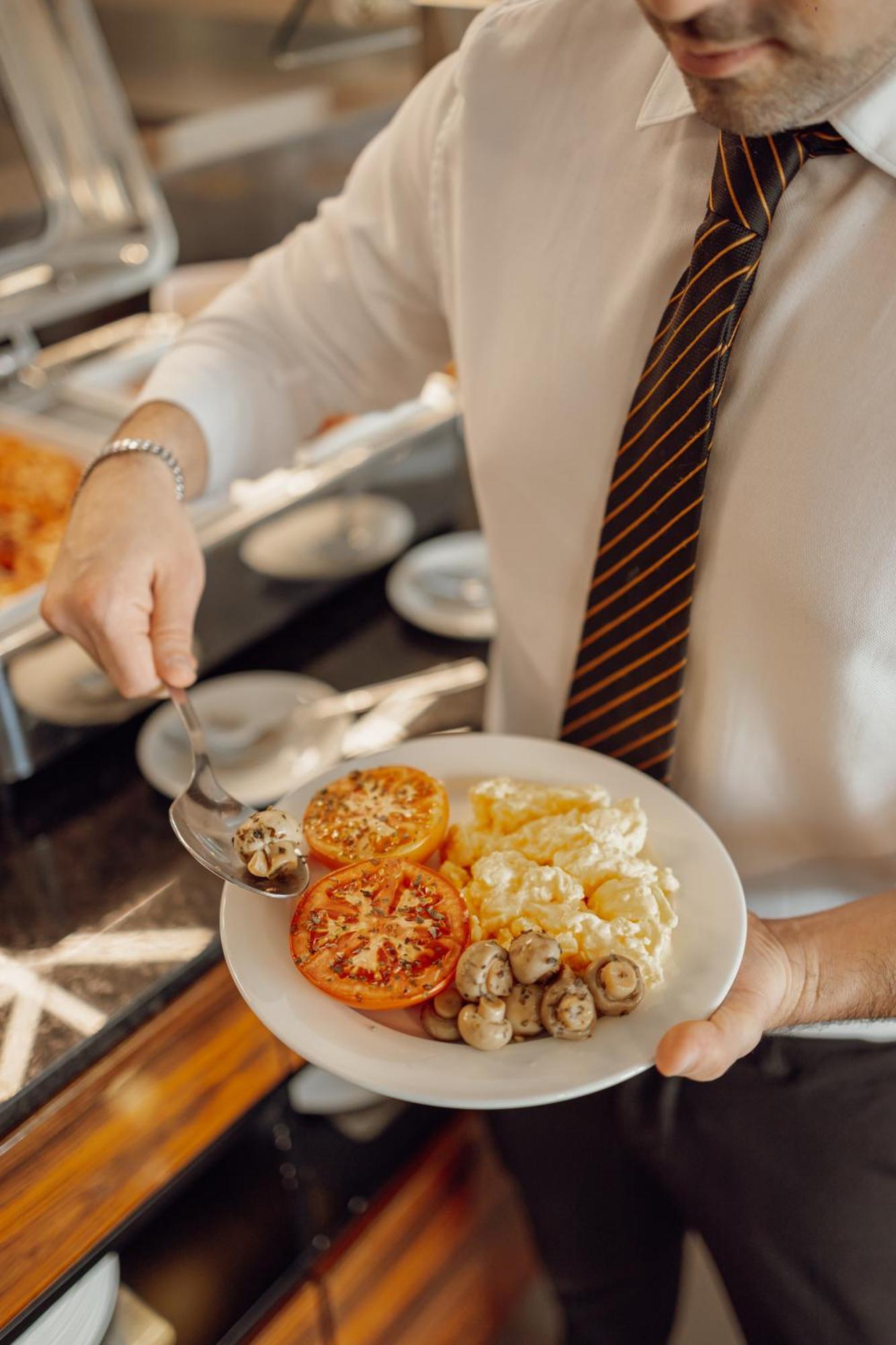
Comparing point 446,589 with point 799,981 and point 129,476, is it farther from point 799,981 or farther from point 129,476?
point 799,981

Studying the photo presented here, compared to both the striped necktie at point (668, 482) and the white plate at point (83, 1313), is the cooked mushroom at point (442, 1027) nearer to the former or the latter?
the striped necktie at point (668, 482)

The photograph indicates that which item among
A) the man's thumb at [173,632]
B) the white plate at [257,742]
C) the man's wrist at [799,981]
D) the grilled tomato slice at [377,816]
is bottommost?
the white plate at [257,742]

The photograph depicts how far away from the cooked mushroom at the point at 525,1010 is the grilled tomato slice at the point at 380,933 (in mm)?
58

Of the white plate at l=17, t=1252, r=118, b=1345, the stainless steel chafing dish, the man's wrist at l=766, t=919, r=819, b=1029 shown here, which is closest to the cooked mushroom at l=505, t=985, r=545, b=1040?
the man's wrist at l=766, t=919, r=819, b=1029

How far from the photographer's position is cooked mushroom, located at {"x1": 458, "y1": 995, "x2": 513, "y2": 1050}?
2.89ft

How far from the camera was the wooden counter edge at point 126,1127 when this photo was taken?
1.12 metres

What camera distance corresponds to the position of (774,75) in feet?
2.84

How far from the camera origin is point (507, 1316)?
180cm

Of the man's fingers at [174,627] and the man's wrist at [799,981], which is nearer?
the man's wrist at [799,981]

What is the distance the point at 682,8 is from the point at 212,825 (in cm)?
78

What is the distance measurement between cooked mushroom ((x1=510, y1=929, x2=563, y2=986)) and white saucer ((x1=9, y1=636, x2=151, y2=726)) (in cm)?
69

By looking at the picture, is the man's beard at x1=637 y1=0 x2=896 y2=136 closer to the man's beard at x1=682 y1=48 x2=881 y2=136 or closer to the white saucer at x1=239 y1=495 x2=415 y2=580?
the man's beard at x1=682 y1=48 x2=881 y2=136

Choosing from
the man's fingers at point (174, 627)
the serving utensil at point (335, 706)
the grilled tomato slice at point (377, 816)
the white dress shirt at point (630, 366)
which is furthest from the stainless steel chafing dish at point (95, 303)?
the grilled tomato slice at point (377, 816)

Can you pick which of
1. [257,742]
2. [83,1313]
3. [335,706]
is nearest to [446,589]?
[335,706]
